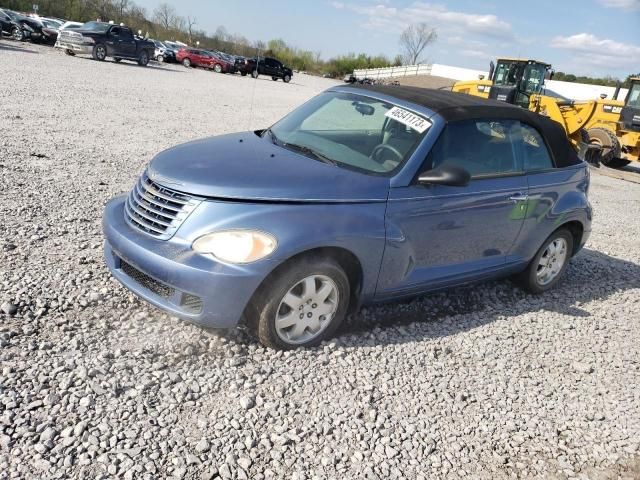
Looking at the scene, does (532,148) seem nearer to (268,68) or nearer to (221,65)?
(221,65)

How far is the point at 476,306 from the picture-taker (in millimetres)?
4973

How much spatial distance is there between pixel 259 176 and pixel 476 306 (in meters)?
2.54

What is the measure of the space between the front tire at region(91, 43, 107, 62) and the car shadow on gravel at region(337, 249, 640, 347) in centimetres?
2743

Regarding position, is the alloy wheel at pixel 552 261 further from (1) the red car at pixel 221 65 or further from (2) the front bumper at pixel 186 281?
(1) the red car at pixel 221 65

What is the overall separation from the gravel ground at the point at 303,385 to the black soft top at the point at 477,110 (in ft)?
4.75

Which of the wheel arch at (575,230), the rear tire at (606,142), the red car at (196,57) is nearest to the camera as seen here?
the wheel arch at (575,230)

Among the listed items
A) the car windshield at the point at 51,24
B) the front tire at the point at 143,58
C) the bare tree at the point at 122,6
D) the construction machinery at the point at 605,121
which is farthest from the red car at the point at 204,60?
the bare tree at the point at 122,6

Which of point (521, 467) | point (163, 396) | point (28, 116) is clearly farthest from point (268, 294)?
point (28, 116)

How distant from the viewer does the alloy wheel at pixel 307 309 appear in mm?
3510

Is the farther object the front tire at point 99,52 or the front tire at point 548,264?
the front tire at point 99,52

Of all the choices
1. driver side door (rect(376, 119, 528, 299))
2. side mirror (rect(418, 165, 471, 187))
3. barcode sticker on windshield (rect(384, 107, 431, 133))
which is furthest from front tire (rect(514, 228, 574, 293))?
barcode sticker on windshield (rect(384, 107, 431, 133))

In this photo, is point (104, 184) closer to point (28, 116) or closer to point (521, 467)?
point (28, 116)

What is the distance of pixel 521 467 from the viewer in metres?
3.01

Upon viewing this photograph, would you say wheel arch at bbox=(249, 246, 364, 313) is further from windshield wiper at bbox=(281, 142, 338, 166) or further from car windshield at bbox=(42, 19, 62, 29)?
car windshield at bbox=(42, 19, 62, 29)
